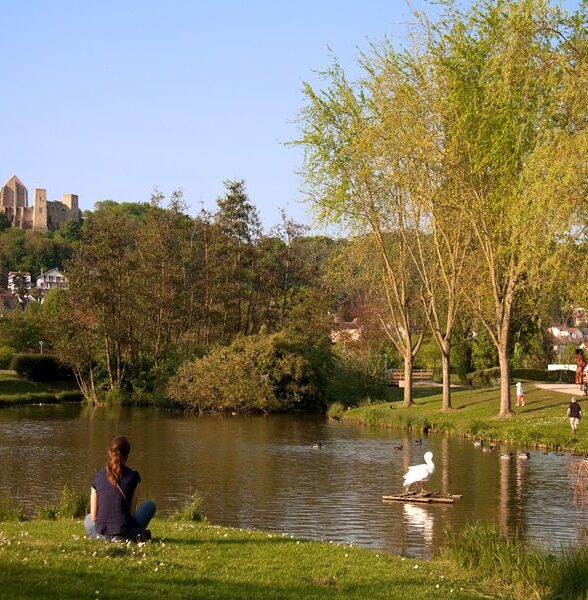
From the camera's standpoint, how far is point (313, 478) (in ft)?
90.3

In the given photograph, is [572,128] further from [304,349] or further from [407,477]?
[304,349]

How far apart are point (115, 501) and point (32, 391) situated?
54.8m

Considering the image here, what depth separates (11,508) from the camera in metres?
17.8

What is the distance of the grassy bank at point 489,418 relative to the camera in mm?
34719

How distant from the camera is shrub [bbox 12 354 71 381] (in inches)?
2660

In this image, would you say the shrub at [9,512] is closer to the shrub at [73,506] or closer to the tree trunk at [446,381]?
the shrub at [73,506]

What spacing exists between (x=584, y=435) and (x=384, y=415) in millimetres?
14169

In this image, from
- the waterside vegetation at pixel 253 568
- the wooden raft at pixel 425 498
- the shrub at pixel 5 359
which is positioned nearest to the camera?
the waterside vegetation at pixel 253 568

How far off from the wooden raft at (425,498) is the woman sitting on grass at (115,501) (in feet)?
36.8

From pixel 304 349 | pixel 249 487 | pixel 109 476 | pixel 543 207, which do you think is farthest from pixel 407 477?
pixel 304 349

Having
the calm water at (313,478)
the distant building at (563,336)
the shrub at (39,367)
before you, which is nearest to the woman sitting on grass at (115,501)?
the calm water at (313,478)

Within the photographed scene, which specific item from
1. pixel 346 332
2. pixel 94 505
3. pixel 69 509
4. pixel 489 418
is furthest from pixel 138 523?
pixel 346 332

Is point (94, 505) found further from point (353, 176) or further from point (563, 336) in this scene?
point (563, 336)

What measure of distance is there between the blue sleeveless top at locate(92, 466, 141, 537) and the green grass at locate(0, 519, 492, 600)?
0.33m
